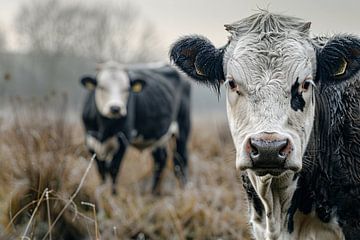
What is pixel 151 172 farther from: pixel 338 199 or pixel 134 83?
pixel 338 199

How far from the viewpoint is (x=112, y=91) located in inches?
429

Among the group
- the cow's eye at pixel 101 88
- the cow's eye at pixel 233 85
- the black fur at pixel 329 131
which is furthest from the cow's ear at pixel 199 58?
the cow's eye at pixel 101 88

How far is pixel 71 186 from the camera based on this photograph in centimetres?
709

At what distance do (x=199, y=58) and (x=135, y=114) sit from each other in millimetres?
7305

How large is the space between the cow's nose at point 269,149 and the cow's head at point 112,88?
23.2 feet

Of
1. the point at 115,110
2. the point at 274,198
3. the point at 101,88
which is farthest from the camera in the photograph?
the point at 101,88

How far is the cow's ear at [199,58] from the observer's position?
4.08 metres

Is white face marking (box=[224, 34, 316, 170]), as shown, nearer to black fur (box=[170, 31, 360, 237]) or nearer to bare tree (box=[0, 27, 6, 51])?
black fur (box=[170, 31, 360, 237])

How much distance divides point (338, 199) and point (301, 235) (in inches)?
13.3

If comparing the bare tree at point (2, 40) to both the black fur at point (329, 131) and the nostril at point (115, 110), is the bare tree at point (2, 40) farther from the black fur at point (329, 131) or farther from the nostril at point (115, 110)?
the black fur at point (329, 131)

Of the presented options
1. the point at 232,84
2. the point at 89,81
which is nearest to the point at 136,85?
the point at 89,81

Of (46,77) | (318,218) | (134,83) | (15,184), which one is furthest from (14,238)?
(46,77)

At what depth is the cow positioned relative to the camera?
3.47 m

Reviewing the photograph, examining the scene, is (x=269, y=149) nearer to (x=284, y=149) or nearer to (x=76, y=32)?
(x=284, y=149)
